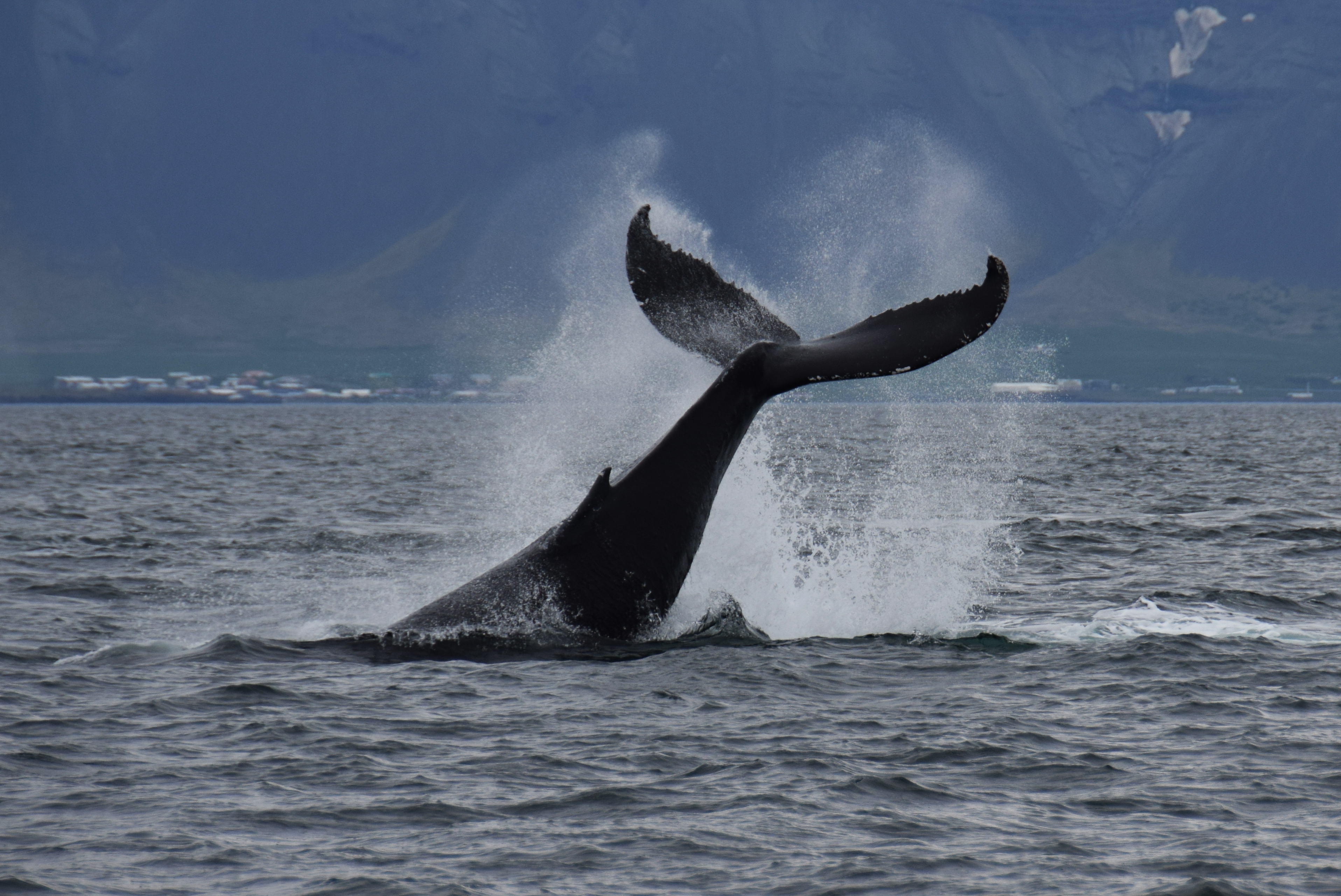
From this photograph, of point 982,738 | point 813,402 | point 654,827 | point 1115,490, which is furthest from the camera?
point 813,402

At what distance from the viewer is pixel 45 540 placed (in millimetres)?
21516

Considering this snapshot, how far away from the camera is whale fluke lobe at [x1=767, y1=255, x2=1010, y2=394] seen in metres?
9.76

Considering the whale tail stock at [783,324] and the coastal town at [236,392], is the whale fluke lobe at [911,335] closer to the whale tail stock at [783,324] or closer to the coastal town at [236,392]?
the whale tail stock at [783,324]

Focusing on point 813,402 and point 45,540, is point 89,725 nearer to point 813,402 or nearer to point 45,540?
point 45,540

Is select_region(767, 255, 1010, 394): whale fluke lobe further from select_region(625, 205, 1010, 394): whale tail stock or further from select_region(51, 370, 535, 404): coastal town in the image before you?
select_region(51, 370, 535, 404): coastal town

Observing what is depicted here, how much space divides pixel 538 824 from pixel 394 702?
8.85 feet

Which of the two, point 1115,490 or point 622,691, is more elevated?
point 1115,490

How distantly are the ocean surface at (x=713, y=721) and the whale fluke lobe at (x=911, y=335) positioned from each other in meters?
Answer: 2.23

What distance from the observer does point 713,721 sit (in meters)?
9.93

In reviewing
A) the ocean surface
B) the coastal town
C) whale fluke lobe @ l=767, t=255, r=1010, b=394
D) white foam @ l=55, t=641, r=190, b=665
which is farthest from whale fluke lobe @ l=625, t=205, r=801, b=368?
the coastal town

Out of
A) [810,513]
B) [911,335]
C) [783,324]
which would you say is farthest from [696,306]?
[810,513]

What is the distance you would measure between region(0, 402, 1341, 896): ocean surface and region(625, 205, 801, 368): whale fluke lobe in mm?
1981

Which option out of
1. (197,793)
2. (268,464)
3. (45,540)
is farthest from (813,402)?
(197,793)

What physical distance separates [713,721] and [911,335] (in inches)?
108
